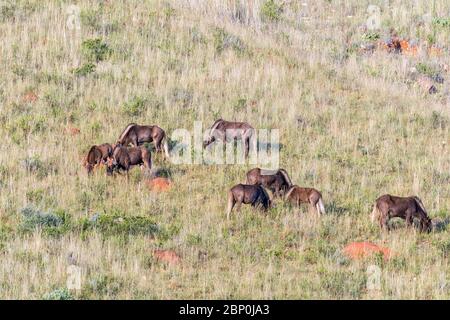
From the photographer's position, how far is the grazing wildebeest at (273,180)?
20406 mm

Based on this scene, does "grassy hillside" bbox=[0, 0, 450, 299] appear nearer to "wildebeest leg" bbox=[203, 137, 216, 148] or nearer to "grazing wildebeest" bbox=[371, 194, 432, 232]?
"grazing wildebeest" bbox=[371, 194, 432, 232]

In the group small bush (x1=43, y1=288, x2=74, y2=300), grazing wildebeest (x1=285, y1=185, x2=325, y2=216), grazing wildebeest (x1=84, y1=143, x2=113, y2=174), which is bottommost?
small bush (x1=43, y1=288, x2=74, y2=300)

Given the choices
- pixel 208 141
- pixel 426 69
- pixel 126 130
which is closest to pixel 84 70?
pixel 126 130

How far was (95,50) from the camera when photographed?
28.2 meters

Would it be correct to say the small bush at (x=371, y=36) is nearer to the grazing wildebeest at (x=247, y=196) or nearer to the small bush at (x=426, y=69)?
the small bush at (x=426, y=69)

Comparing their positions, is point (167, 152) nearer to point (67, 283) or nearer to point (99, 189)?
point (99, 189)

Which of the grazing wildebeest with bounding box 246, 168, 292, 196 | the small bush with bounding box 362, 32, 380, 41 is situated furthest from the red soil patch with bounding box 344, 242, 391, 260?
the small bush with bounding box 362, 32, 380, 41

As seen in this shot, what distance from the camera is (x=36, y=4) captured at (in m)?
31.2

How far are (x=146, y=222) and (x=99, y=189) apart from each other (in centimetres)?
233

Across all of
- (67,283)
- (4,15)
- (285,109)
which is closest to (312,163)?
(285,109)

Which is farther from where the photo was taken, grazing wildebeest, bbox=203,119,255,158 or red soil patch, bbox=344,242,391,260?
grazing wildebeest, bbox=203,119,255,158

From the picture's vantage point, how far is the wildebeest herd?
19000 millimetres

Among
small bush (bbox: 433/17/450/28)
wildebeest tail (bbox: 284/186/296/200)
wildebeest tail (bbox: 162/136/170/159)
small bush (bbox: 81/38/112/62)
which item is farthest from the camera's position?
small bush (bbox: 433/17/450/28)

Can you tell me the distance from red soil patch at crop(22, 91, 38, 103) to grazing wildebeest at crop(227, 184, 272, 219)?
7.71 metres
